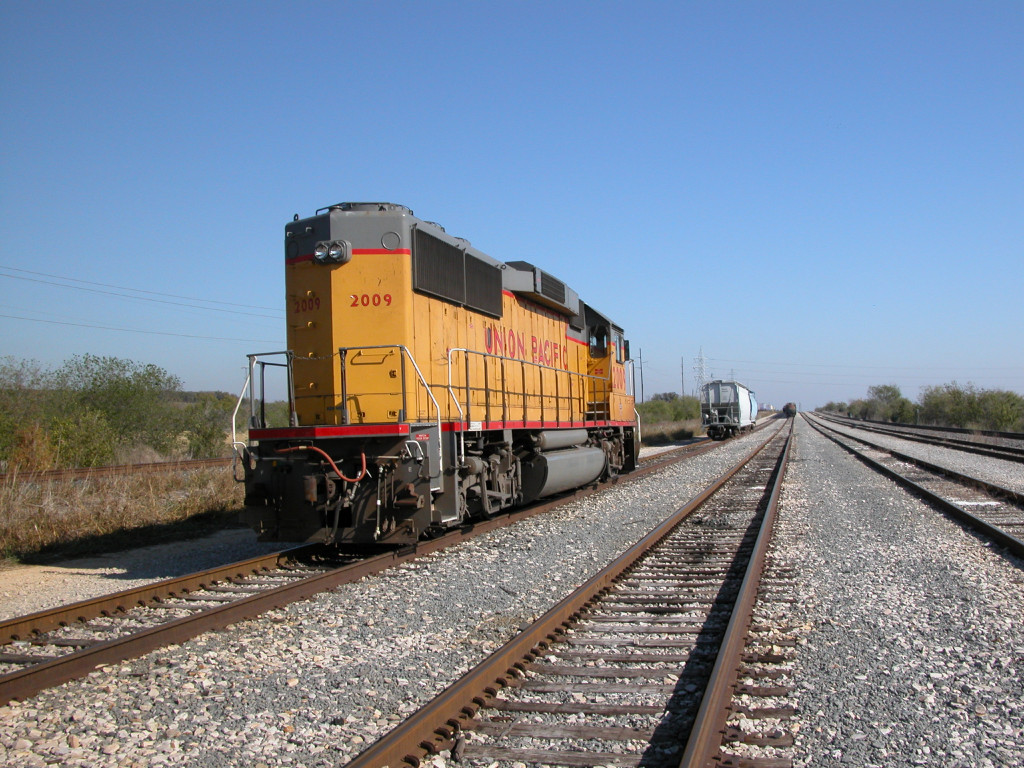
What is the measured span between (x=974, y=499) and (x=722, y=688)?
10.7 m

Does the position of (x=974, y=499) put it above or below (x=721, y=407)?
below

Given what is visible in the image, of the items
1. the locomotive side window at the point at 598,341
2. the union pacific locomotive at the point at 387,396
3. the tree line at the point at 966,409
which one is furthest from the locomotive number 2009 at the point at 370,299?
the tree line at the point at 966,409

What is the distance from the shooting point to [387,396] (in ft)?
26.1

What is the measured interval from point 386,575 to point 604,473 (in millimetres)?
8244

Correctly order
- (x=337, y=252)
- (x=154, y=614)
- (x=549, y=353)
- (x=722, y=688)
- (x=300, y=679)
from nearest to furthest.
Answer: (x=722, y=688), (x=300, y=679), (x=154, y=614), (x=337, y=252), (x=549, y=353)

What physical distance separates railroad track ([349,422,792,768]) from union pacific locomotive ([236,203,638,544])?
85.9 inches

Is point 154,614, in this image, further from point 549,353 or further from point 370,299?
point 549,353

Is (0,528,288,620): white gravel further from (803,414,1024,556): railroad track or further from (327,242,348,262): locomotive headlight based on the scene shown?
(803,414,1024,556): railroad track

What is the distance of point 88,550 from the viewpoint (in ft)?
28.8

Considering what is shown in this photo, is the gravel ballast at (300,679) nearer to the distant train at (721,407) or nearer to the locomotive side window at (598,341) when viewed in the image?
the locomotive side window at (598,341)

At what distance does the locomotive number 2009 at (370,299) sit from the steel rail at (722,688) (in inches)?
172

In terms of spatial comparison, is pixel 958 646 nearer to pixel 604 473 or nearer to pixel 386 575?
pixel 386 575

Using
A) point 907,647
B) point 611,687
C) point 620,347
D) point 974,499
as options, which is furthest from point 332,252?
point 974,499

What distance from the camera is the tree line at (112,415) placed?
15844mm
